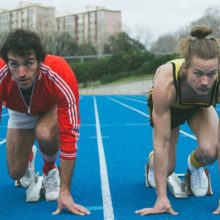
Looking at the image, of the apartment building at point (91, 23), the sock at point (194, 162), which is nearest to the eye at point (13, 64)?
the sock at point (194, 162)

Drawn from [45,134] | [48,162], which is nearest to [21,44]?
[45,134]

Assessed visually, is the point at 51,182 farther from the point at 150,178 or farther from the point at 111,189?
the point at 150,178

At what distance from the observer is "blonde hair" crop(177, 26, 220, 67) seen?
3887mm

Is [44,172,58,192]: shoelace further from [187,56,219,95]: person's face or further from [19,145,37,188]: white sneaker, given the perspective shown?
[187,56,219,95]: person's face

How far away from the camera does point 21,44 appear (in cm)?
384

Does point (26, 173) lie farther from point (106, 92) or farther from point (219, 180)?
point (106, 92)

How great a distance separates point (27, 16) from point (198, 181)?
11329 cm

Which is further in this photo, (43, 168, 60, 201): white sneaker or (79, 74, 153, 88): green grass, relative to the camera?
(79, 74, 153, 88): green grass

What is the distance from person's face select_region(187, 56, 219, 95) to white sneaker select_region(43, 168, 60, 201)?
5.69ft

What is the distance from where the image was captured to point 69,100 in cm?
415

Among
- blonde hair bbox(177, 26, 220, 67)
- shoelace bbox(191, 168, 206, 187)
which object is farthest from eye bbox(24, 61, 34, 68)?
shoelace bbox(191, 168, 206, 187)

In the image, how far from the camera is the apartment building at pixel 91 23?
11161 centimetres

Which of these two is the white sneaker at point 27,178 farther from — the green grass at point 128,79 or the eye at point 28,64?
the green grass at point 128,79

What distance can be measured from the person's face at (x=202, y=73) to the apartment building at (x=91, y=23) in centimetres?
10303
